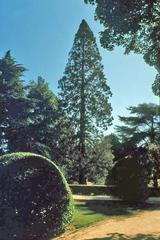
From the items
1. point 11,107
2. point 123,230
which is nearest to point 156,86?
point 123,230

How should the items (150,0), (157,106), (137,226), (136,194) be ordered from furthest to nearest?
(157,106) → (136,194) → (137,226) → (150,0)

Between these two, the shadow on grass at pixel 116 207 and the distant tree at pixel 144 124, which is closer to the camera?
the shadow on grass at pixel 116 207

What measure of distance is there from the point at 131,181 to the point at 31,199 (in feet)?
49.3

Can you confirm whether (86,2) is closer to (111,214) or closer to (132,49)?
(132,49)

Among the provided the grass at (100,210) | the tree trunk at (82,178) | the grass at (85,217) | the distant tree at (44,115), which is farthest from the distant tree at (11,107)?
the grass at (85,217)

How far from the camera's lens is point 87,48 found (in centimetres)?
5231

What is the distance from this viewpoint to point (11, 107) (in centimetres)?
4553

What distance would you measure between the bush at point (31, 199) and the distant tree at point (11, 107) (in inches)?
1130

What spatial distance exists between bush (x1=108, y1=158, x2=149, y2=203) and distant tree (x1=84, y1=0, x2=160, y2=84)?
904 centimetres

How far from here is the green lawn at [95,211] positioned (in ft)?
67.6

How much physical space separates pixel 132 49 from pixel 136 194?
11.1 meters

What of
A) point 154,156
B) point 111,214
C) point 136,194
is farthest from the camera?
point 154,156

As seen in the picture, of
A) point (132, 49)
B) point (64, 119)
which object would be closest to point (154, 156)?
point (64, 119)

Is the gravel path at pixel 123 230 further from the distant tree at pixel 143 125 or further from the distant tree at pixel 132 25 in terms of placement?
the distant tree at pixel 143 125
